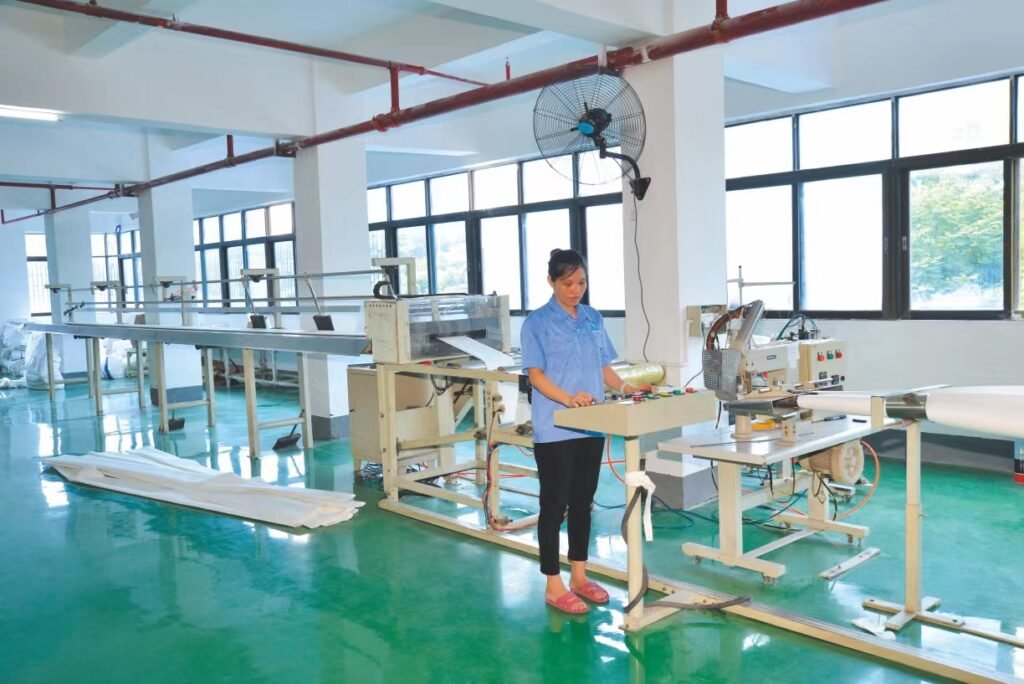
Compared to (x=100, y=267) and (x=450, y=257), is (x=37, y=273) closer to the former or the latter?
(x=100, y=267)

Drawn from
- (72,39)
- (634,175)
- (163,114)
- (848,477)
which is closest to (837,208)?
(634,175)

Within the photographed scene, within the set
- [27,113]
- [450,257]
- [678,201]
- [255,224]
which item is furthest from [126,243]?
[678,201]

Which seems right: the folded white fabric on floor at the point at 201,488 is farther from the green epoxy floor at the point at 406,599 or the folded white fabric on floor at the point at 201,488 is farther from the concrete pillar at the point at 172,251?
the concrete pillar at the point at 172,251

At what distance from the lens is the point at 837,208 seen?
5.59 meters

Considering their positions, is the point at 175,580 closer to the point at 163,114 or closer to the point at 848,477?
the point at 848,477

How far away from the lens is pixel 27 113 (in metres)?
5.28

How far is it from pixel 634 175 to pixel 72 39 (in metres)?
3.78

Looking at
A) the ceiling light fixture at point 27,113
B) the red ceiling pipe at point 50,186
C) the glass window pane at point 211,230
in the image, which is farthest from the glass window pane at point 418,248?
the glass window pane at point 211,230

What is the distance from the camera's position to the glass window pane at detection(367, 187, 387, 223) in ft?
30.8

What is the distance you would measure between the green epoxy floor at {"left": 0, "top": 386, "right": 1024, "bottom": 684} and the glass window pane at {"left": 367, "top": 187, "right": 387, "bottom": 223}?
17.4 feet

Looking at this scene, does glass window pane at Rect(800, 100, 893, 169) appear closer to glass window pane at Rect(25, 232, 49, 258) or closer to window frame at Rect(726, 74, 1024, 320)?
window frame at Rect(726, 74, 1024, 320)

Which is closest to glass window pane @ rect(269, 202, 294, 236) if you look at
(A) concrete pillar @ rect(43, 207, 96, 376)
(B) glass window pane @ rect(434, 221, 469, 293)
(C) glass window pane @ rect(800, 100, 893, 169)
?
(A) concrete pillar @ rect(43, 207, 96, 376)

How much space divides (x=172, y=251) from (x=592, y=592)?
267 inches

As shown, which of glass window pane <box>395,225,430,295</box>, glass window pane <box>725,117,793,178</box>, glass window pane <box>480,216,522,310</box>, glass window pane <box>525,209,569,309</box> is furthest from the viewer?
glass window pane <box>395,225,430,295</box>
